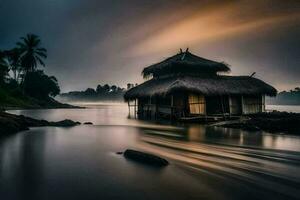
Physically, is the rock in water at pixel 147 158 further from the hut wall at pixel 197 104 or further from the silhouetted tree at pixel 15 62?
the silhouetted tree at pixel 15 62

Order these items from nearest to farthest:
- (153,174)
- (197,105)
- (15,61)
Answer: (153,174) → (197,105) → (15,61)

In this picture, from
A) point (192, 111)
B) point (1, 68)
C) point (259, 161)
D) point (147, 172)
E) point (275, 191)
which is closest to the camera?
point (275, 191)

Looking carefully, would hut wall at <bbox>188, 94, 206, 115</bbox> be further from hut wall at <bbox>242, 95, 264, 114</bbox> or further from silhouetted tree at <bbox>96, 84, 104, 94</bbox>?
silhouetted tree at <bbox>96, 84, 104, 94</bbox>

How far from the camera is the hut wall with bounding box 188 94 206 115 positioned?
2670 centimetres

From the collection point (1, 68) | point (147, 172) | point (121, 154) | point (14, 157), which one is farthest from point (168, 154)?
point (1, 68)

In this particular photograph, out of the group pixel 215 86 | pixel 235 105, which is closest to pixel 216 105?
pixel 235 105

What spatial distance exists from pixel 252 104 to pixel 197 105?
6664 mm

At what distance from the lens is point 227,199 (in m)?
5.65

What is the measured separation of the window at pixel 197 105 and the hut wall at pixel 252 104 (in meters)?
4.81

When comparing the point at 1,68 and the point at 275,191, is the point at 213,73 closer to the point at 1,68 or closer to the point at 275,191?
the point at 275,191

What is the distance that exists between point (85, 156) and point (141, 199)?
218 inches

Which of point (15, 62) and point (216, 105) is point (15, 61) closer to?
point (15, 62)

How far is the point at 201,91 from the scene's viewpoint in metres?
24.1

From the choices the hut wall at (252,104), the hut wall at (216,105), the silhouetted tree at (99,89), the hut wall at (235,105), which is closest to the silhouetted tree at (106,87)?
the silhouetted tree at (99,89)
